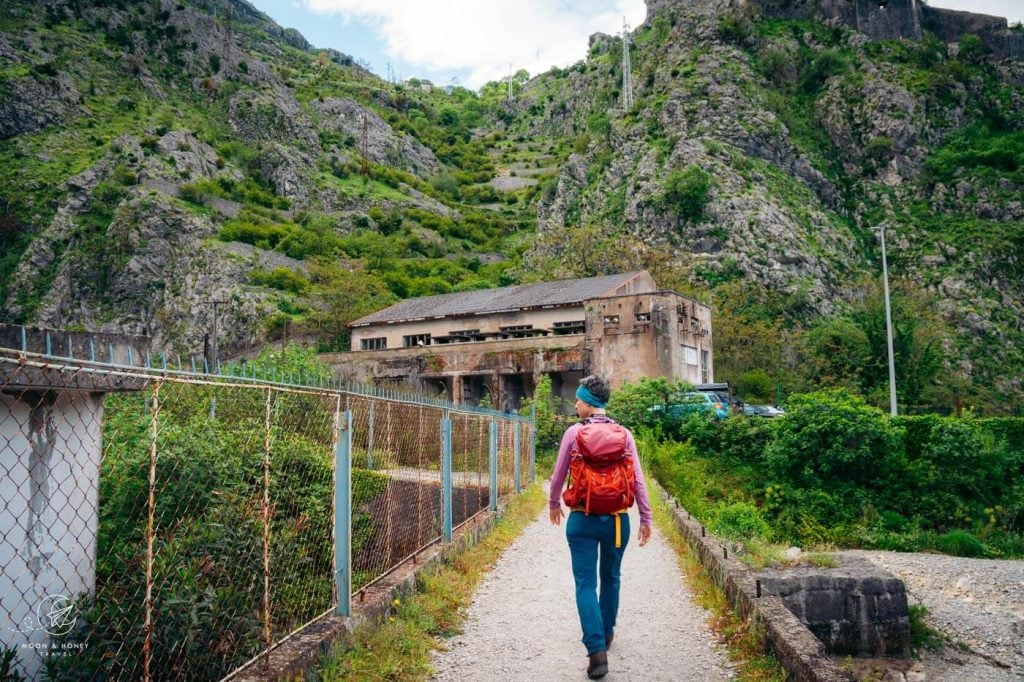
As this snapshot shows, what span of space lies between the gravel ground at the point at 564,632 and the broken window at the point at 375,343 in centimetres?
3390

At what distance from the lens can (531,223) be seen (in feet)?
308

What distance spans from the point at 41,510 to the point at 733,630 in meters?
5.23

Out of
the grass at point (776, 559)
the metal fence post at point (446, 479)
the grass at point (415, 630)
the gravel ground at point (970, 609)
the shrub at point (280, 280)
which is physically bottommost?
the gravel ground at point (970, 609)

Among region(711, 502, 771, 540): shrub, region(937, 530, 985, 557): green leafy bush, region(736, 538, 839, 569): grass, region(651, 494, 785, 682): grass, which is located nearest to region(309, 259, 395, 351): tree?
region(711, 502, 771, 540): shrub

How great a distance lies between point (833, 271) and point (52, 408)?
61841mm

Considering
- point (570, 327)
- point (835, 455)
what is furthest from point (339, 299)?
point (835, 455)

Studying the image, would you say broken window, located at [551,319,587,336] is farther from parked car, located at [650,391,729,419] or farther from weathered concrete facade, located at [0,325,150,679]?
weathered concrete facade, located at [0,325,150,679]

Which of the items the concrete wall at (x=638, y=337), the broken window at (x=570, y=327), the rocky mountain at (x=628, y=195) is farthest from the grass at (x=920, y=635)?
the rocky mountain at (x=628, y=195)

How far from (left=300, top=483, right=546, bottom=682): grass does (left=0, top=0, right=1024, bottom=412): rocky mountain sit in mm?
38319

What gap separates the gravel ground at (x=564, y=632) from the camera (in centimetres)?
473

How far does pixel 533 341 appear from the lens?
114 feet

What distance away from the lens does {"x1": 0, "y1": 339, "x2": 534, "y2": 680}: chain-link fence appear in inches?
162

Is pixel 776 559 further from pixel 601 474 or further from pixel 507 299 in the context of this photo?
pixel 507 299

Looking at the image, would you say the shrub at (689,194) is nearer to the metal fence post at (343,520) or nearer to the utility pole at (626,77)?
the utility pole at (626,77)
